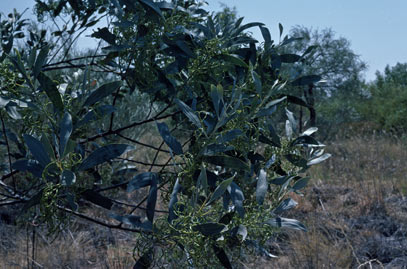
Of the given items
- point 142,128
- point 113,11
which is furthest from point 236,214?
point 142,128

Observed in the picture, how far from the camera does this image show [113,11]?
1050 millimetres

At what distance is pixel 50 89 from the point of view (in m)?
0.69

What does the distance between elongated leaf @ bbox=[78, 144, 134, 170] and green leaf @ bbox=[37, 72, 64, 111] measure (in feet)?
0.33

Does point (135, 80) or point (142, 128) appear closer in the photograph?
point (135, 80)

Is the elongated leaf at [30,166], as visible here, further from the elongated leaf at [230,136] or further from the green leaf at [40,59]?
the elongated leaf at [230,136]

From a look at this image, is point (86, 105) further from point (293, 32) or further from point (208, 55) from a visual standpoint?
point (293, 32)

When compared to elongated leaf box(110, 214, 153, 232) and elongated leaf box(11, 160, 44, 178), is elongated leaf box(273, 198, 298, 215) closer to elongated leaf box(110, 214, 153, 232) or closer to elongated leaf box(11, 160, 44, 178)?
elongated leaf box(110, 214, 153, 232)

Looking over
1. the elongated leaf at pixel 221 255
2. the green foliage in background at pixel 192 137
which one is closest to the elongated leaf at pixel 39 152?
the green foliage in background at pixel 192 137

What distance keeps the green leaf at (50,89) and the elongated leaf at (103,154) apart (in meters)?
0.10

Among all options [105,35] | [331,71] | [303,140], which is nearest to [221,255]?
[303,140]

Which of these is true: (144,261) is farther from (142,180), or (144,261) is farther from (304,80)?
(304,80)

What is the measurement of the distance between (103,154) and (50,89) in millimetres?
134

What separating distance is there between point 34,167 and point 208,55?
0.45m

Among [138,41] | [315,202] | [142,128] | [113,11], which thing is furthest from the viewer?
[142,128]
